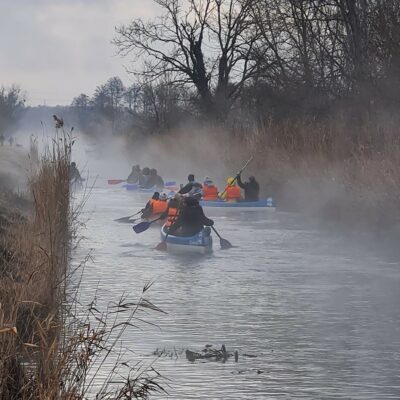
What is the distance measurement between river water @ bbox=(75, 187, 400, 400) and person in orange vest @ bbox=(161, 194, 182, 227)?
57cm

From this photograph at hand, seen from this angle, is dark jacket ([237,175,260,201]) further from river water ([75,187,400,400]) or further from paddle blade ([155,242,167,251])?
paddle blade ([155,242,167,251])

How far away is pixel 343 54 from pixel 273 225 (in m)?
10.5

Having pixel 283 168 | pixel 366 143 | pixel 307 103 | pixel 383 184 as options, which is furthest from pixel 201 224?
pixel 307 103

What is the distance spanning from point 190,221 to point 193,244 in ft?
2.11

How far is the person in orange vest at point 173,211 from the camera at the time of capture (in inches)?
857

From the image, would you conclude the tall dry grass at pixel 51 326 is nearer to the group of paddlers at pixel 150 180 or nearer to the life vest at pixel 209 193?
the life vest at pixel 209 193

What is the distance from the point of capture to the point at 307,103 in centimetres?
3438

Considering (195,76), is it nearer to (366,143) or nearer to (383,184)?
(366,143)

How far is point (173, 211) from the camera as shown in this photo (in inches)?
913

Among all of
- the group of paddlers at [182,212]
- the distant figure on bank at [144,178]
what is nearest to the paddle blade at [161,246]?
the group of paddlers at [182,212]

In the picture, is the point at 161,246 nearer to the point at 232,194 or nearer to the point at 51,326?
the point at 232,194

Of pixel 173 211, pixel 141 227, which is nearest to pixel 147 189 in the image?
pixel 141 227

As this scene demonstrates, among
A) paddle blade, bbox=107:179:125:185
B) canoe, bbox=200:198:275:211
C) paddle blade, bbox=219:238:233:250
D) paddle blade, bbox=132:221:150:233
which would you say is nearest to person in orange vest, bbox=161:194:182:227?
paddle blade, bbox=132:221:150:233

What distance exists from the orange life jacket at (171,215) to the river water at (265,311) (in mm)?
570
